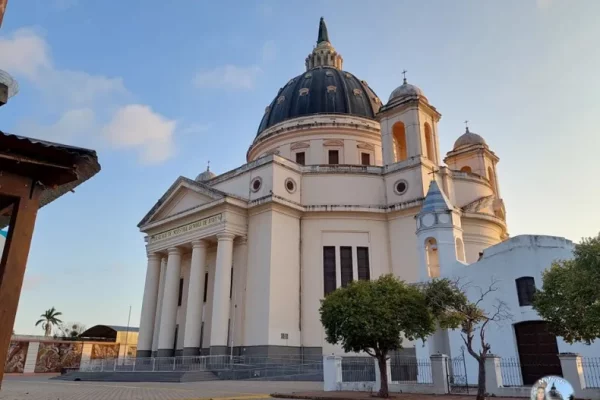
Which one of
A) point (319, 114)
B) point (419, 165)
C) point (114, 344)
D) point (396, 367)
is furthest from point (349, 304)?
point (114, 344)

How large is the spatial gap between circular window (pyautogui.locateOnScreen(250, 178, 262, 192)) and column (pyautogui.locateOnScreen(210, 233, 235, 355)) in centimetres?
359

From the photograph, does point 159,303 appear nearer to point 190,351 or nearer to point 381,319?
point 190,351

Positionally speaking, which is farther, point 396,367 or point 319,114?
point 319,114

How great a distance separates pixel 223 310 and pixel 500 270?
1599 cm

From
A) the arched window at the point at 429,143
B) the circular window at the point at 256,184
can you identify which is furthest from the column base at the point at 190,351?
the arched window at the point at 429,143

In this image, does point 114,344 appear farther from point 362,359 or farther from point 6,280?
point 6,280

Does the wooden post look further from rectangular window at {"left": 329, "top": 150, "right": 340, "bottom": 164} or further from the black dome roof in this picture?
the black dome roof

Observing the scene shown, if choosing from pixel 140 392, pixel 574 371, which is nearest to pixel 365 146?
pixel 574 371

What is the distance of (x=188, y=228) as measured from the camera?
32.2 meters

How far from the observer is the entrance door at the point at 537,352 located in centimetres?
1747

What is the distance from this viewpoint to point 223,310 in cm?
2800

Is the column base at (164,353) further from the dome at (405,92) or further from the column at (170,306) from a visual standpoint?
the dome at (405,92)

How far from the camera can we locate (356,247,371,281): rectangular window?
1204 inches

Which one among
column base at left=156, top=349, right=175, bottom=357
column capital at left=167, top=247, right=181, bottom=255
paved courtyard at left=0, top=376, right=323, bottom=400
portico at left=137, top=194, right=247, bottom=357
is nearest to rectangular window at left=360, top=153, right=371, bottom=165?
portico at left=137, top=194, right=247, bottom=357
